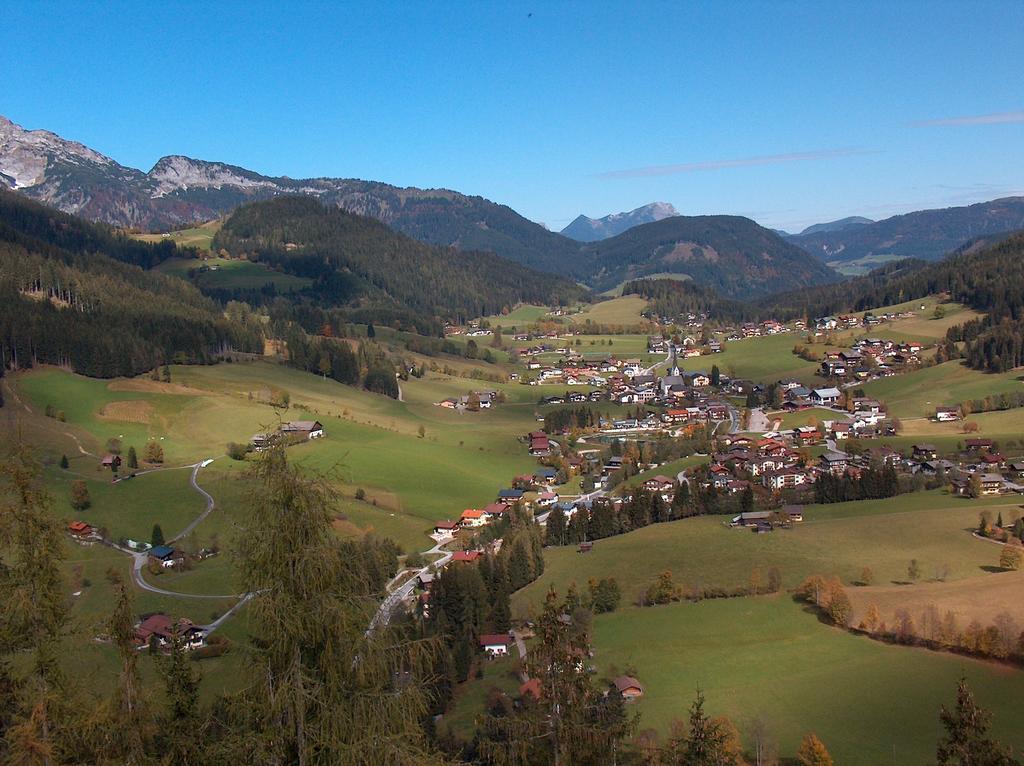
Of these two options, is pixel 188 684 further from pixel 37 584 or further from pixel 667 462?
pixel 667 462

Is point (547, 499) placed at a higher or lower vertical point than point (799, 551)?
lower

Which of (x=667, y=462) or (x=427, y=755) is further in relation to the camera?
(x=667, y=462)

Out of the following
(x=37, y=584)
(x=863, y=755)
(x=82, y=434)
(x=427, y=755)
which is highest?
(x=37, y=584)

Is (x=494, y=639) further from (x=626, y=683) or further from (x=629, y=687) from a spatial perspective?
(x=629, y=687)

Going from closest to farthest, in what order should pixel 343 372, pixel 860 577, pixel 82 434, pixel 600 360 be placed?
pixel 860 577, pixel 82 434, pixel 343 372, pixel 600 360

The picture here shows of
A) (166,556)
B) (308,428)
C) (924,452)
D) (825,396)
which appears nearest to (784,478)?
(924,452)

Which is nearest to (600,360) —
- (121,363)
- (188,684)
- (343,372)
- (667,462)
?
(343,372)
